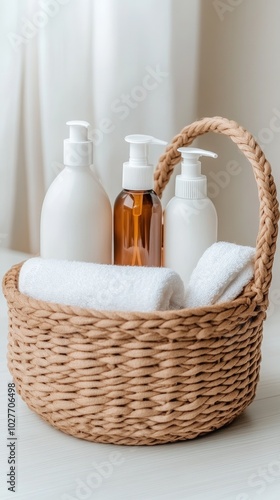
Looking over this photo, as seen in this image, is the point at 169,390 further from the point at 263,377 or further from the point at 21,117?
the point at 21,117

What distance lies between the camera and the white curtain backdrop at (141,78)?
1306 millimetres

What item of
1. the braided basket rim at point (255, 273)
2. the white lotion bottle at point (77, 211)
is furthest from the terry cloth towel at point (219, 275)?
the white lotion bottle at point (77, 211)

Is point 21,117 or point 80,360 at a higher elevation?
point 21,117

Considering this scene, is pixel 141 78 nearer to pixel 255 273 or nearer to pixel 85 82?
pixel 85 82

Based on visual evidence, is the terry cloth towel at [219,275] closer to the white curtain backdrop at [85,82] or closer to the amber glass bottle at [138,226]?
the amber glass bottle at [138,226]

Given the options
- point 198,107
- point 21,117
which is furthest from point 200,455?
point 21,117

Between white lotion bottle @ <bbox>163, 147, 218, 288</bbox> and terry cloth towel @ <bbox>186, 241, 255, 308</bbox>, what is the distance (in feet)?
0.15

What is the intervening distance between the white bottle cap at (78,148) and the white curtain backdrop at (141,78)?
51cm

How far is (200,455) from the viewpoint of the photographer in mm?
774

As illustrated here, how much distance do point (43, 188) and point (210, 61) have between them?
0.39 metres
